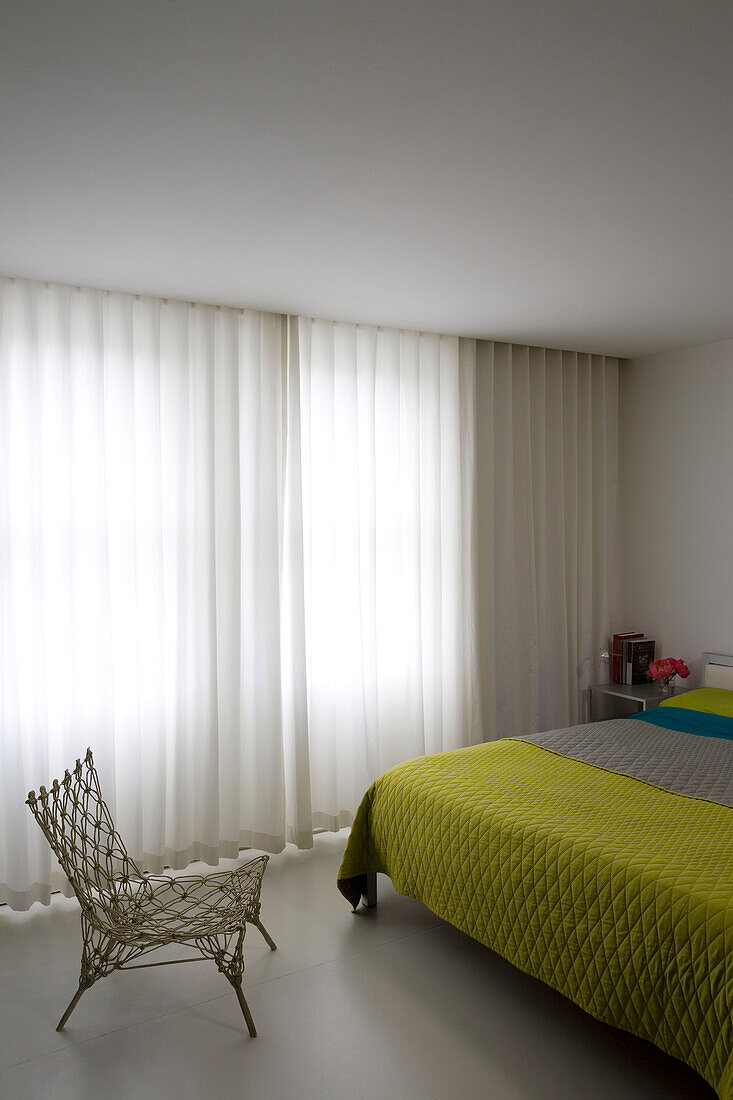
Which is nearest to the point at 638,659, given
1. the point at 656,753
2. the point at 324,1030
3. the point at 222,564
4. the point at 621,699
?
the point at 621,699

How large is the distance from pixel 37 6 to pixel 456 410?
3152 millimetres

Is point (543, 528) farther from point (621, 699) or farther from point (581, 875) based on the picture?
point (581, 875)

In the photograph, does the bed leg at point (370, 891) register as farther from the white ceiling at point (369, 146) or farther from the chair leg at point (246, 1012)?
the white ceiling at point (369, 146)

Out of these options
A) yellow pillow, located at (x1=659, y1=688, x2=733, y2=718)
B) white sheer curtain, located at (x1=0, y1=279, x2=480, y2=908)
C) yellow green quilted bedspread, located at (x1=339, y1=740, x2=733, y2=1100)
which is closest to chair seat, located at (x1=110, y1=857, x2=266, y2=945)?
yellow green quilted bedspread, located at (x1=339, y1=740, x2=733, y2=1100)

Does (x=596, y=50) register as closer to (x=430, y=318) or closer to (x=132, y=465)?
(x=430, y=318)

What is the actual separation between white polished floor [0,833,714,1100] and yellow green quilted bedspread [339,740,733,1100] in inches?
9.9

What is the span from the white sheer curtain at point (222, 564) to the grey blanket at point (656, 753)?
3.07 feet

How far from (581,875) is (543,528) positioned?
2.64 meters

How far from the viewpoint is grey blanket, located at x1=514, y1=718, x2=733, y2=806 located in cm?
298

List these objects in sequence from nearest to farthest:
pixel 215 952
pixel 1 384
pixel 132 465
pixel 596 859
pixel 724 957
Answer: pixel 724 957, pixel 596 859, pixel 215 952, pixel 1 384, pixel 132 465

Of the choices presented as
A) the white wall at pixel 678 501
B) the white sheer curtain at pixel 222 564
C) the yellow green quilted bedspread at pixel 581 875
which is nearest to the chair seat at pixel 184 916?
the yellow green quilted bedspread at pixel 581 875

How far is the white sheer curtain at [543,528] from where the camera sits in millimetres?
4594

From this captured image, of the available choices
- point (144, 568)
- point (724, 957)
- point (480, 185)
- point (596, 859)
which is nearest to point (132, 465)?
point (144, 568)

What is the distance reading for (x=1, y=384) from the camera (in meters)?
3.37
